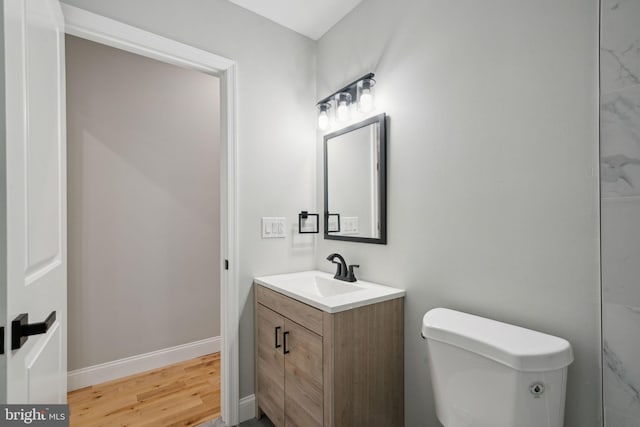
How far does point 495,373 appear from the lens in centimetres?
91

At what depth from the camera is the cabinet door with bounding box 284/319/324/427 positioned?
4.23 ft

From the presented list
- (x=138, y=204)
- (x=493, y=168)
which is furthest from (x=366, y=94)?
(x=138, y=204)

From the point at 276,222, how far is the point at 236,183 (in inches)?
14.1

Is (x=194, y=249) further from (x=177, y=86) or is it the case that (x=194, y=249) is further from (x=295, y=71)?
(x=295, y=71)

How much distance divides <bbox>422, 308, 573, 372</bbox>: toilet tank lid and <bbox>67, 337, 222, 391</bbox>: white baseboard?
1.56m

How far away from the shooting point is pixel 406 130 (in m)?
1.51

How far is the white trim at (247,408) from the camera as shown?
1782 mm

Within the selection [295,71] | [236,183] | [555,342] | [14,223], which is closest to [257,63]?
[295,71]

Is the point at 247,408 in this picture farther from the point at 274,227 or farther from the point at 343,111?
the point at 343,111

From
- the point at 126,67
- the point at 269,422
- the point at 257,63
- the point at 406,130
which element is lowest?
the point at 269,422

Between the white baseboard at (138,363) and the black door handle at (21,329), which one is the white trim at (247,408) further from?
the black door handle at (21,329)

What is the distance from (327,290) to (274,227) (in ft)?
1.72

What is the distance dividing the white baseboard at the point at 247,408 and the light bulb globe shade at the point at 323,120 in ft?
5.65

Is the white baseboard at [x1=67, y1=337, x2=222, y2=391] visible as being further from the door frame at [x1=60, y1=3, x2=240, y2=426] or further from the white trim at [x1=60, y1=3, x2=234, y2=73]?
the white trim at [x1=60, y1=3, x2=234, y2=73]
